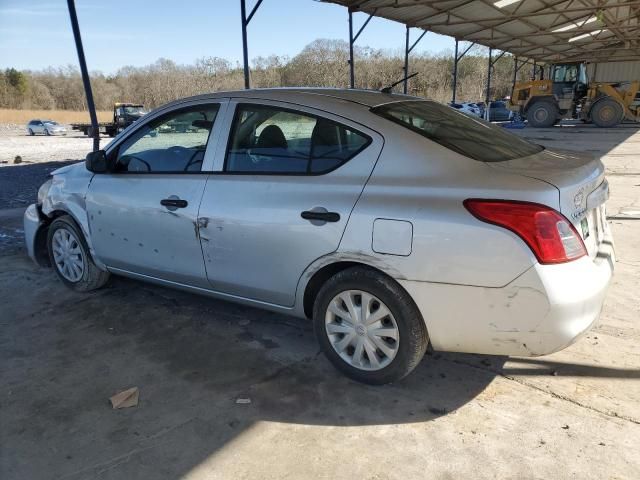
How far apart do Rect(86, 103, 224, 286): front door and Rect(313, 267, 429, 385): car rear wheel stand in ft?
3.28

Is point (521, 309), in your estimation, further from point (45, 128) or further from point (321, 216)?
point (45, 128)

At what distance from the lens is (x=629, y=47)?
26375 millimetres

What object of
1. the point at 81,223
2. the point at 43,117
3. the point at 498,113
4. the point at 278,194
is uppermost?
the point at 43,117

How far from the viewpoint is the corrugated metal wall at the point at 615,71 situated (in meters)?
35.2

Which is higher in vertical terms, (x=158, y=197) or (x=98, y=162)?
(x=98, y=162)

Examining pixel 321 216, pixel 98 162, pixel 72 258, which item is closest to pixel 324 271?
pixel 321 216

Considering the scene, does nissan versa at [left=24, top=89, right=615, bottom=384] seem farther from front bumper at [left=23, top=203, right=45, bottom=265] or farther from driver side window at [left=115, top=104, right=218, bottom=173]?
front bumper at [left=23, top=203, right=45, bottom=265]

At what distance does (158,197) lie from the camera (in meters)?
3.44

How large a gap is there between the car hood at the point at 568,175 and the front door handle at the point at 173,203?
6.33 feet

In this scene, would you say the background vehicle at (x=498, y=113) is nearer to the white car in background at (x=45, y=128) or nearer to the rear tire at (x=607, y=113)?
the rear tire at (x=607, y=113)

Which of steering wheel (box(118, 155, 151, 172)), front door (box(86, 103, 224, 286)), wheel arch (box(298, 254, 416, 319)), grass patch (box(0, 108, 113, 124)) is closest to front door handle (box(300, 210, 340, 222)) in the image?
wheel arch (box(298, 254, 416, 319))

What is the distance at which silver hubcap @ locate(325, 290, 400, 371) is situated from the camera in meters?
2.70

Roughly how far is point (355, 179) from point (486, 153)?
0.74 meters

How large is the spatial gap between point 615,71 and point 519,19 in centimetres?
2316
